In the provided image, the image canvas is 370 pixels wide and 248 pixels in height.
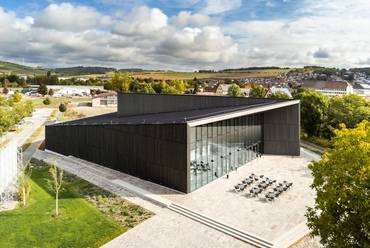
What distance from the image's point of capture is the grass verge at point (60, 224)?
1453 centimetres

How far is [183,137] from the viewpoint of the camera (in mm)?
19844

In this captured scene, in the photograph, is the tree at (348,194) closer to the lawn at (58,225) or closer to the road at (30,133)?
the lawn at (58,225)

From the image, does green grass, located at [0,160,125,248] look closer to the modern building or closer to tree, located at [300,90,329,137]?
the modern building

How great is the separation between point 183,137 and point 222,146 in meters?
5.84

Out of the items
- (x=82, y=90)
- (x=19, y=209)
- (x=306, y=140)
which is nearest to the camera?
(x=19, y=209)

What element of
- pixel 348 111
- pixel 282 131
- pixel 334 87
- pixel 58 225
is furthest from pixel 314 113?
pixel 334 87

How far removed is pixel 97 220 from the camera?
653 inches

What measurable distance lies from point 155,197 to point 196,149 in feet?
15.3

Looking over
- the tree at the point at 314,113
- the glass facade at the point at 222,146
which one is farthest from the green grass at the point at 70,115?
the tree at the point at 314,113

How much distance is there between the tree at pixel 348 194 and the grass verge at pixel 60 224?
416 inches

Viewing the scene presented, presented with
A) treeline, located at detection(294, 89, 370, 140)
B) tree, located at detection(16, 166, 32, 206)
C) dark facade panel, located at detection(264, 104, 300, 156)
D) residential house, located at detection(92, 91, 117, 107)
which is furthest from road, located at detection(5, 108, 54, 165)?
treeline, located at detection(294, 89, 370, 140)

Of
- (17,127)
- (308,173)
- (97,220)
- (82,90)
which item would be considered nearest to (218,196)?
(97,220)

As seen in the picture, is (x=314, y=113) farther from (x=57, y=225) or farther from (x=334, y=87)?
(x=334, y=87)

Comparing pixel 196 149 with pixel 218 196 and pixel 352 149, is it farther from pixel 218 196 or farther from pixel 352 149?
pixel 352 149
